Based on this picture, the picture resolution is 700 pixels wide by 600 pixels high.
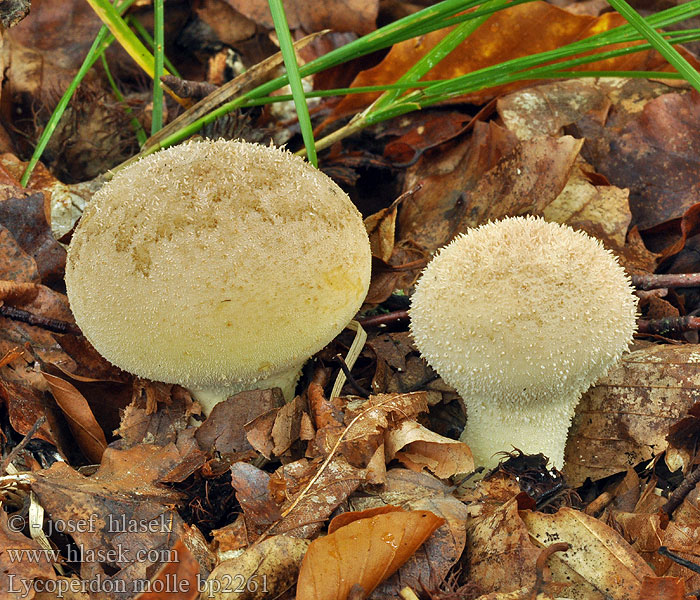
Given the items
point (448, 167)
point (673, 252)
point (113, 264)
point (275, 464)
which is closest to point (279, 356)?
point (275, 464)

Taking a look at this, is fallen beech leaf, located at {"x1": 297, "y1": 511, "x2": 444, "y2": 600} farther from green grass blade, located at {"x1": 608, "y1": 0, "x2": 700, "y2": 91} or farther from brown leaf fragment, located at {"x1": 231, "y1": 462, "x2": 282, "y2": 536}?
green grass blade, located at {"x1": 608, "y1": 0, "x2": 700, "y2": 91}

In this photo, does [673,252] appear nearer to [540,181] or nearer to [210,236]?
[540,181]

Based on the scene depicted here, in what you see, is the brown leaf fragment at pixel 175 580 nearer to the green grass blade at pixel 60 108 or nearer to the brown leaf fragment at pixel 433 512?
the brown leaf fragment at pixel 433 512

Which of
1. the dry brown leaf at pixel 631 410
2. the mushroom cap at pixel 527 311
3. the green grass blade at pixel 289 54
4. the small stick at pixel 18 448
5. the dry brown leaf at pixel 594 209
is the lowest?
the dry brown leaf at pixel 631 410

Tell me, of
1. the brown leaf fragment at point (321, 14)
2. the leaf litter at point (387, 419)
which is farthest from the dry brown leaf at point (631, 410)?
the brown leaf fragment at point (321, 14)

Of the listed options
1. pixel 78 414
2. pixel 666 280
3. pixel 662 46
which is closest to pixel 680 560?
pixel 666 280

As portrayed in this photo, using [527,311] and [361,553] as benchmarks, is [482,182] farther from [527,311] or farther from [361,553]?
[361,553]

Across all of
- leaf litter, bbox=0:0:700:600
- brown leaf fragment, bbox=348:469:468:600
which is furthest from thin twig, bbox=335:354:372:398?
brown leaf fragment, bbox=348:469:468:600
